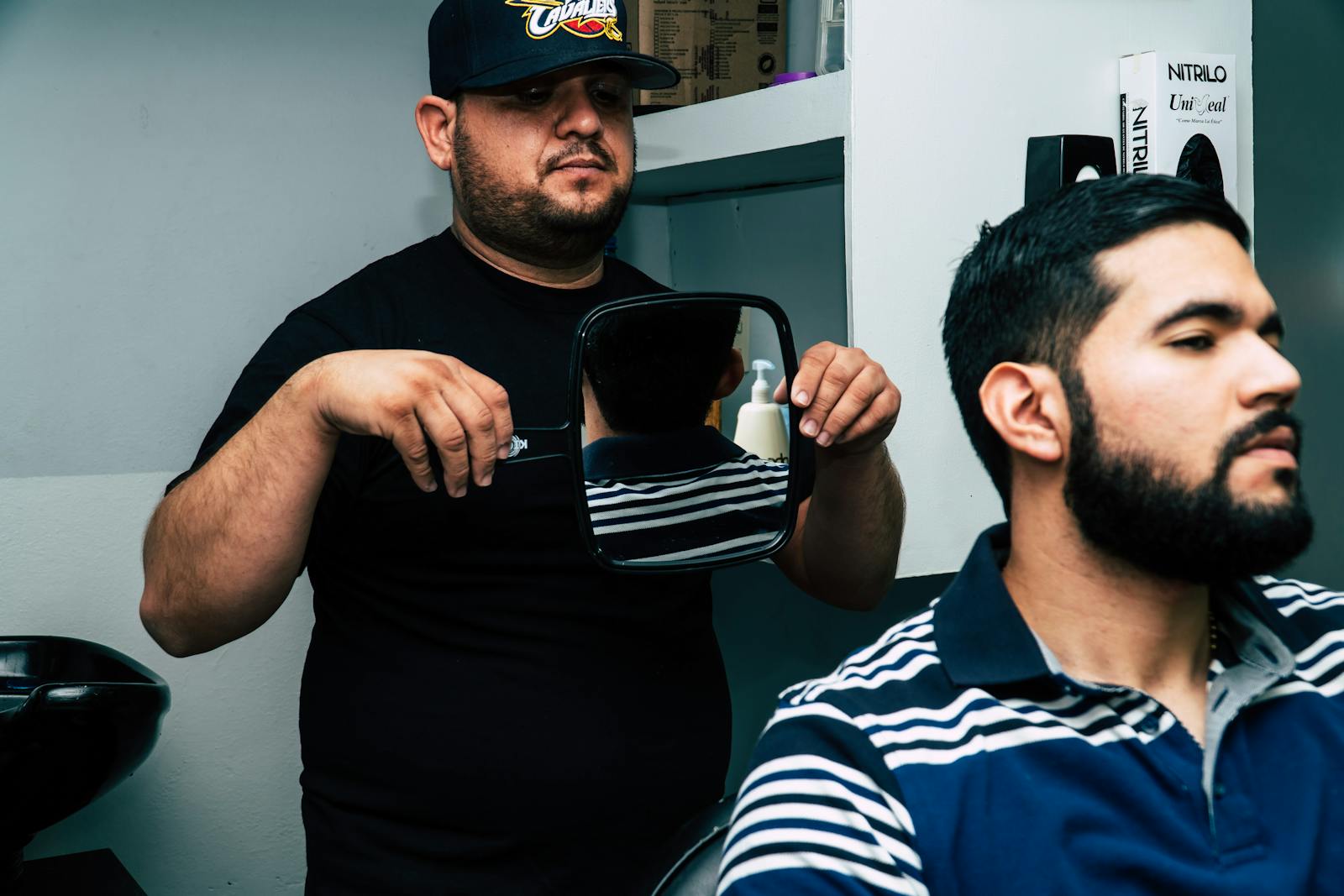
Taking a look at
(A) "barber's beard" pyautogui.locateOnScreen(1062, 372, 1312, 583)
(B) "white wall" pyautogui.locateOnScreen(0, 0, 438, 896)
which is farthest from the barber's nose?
(B) "white wall" pyautogui.locateOnScreen(0, 0, 438, 896)

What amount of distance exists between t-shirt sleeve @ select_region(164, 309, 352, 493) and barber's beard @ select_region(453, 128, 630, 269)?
0.79ft

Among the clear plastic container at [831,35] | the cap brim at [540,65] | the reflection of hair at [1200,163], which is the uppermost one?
the clear plastic container at [831,35]

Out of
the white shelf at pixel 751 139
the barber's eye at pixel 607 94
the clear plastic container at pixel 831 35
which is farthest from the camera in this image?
the clear plastic container at pixel 831 35

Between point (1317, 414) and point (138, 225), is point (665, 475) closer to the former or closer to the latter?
point (138, 225)

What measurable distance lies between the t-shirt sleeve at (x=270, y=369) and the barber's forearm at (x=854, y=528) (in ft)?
1.95

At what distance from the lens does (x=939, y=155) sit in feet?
5.27

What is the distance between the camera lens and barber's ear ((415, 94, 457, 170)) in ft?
5.12

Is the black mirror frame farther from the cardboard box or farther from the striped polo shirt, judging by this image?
the cardboard box

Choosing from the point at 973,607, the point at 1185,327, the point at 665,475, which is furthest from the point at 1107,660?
the point at 665,475

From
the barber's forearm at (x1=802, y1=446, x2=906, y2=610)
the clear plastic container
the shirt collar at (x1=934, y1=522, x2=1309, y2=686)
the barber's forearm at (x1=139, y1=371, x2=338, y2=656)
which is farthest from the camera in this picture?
the clear plastic container

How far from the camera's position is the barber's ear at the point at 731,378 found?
134 centimetres

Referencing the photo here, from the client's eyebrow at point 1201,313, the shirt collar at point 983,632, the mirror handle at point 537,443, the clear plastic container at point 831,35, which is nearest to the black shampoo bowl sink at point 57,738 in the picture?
the mirror handle at point 537,443

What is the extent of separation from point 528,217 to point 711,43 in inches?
29.7

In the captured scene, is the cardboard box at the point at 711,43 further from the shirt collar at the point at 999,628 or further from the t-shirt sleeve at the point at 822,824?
the t-shirt sleeve at the point at 822,824
